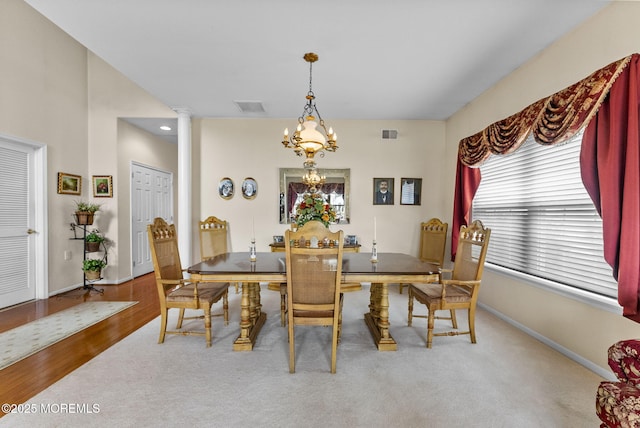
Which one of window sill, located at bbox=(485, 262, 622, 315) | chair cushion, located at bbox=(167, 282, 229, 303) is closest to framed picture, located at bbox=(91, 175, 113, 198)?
chair cushion, located at bbox=(167, 282, 229, 303)

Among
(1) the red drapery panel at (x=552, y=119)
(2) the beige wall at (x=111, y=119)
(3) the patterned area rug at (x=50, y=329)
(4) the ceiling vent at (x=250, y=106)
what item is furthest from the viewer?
(2) the beige wall at (x=111, y=119)

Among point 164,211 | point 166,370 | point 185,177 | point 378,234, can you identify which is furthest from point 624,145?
point 164,211

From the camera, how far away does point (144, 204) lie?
17.1 feet

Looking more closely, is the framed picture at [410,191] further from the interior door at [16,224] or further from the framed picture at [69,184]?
the interior door at [16,224]

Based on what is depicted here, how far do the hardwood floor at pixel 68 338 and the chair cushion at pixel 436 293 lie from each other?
9.74 ft

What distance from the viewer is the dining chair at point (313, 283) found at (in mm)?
1984

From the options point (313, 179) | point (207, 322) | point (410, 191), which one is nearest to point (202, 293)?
point (207, 322)

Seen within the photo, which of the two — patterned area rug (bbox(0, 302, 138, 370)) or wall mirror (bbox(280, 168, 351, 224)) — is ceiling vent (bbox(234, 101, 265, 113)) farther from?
patterned area rug (bbox(0, 302, 138, 370))

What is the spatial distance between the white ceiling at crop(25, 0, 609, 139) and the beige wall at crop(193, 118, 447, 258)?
95cm

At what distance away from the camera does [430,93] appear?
11.8 feet

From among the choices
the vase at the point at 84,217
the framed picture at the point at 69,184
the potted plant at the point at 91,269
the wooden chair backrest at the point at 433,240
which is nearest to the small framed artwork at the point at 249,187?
the vase at the point at 84,217

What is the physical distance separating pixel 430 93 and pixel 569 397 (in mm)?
3365

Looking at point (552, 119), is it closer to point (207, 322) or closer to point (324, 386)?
point (324, 386)

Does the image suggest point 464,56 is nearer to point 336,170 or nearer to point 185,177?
point 336,170
